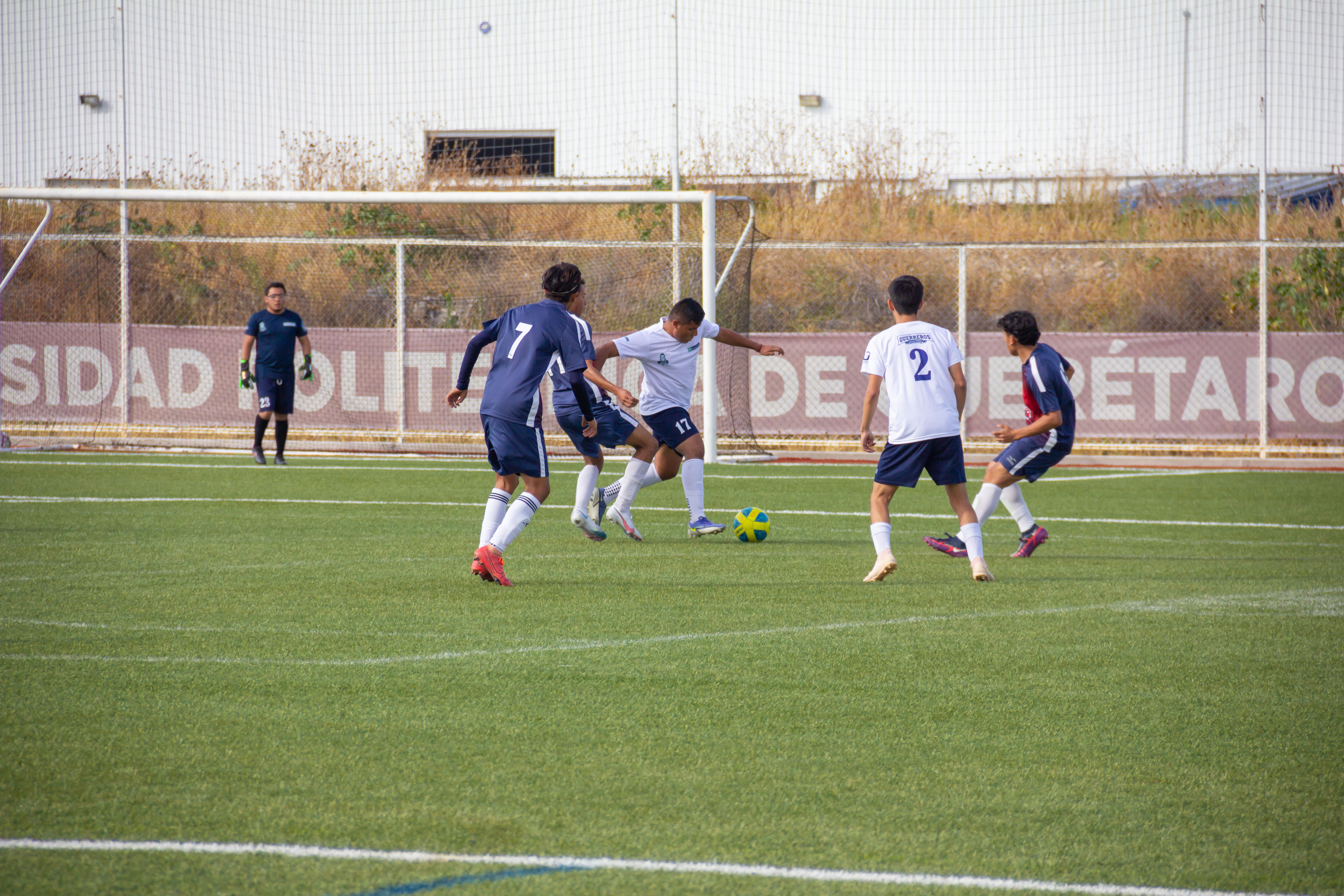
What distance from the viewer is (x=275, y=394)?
15.4 metres

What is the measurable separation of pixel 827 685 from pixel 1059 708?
882 mm

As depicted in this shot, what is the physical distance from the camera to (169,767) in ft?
13.7

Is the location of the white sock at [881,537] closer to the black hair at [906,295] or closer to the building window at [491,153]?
the black hair at [906,295]

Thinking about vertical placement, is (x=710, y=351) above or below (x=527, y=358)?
above

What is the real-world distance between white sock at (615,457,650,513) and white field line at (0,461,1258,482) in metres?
4.01

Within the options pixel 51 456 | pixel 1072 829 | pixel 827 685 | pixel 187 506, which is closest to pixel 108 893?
pixel 1072 829

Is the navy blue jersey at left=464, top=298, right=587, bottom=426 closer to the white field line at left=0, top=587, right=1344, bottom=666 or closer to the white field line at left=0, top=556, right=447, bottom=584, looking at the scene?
the white field line at left=0, top=556, right=447, bottom=584

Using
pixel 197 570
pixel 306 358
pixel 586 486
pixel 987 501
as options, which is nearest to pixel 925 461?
pixel 987 501

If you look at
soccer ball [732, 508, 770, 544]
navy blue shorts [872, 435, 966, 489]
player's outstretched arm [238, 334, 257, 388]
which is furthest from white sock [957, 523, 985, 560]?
player's outstretched arm [238, 334, 257, 388]

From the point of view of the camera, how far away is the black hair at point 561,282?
319 inches

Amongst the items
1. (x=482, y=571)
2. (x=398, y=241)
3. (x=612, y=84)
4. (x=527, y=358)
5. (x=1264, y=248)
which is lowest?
(x=482, y=571)

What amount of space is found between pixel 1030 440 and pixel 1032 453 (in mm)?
103

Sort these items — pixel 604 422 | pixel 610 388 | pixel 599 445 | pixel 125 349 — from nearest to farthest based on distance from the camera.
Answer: pixel 610 388, pixel 599 445, pixel 604 422, pixel 125 349

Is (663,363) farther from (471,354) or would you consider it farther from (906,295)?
(906,295)
